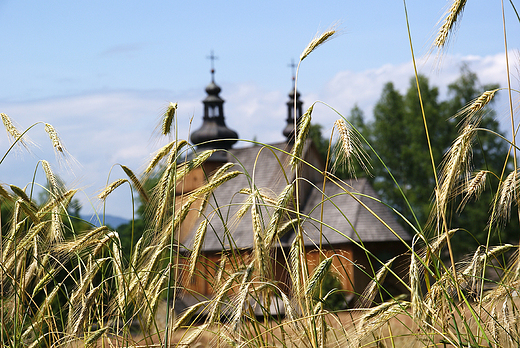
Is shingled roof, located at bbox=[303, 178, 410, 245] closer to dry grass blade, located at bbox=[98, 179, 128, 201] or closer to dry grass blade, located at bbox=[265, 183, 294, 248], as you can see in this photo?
dry grass blade, located at bbox=[98, 179, 128, 201]

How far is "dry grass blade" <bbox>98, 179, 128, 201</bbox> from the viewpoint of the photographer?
282cm

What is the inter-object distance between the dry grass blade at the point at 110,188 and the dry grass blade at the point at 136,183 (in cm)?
5

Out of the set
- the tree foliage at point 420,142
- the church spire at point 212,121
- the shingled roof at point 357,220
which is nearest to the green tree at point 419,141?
the tree foliage at point 420,142

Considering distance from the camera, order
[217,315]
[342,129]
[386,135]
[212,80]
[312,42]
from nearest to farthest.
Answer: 1. [217,315]
2. [342,129]
3. [312,42]
4. [212,80]
5. [386,135]

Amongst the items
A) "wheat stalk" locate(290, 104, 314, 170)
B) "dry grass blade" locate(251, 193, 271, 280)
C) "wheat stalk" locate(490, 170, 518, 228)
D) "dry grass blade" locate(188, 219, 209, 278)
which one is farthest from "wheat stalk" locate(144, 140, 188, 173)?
"wheat stalk" locate(490, 170, 518, 228)

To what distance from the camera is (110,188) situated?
2869 millimetres

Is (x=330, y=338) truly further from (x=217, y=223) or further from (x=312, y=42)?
(x=217, y=223)

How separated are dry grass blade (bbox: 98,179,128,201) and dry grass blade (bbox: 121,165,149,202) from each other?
0.17 ft

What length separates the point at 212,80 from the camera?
33.5 m

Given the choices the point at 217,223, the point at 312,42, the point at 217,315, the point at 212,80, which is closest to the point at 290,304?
the point at 217,315

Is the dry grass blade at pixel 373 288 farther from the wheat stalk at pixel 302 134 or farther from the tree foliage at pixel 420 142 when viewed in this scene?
the tree foliage at pixel 420 142

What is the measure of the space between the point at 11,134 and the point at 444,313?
8.57ft

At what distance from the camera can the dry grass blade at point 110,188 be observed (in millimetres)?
2820

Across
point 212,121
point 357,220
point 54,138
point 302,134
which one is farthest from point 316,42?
point 212,121
